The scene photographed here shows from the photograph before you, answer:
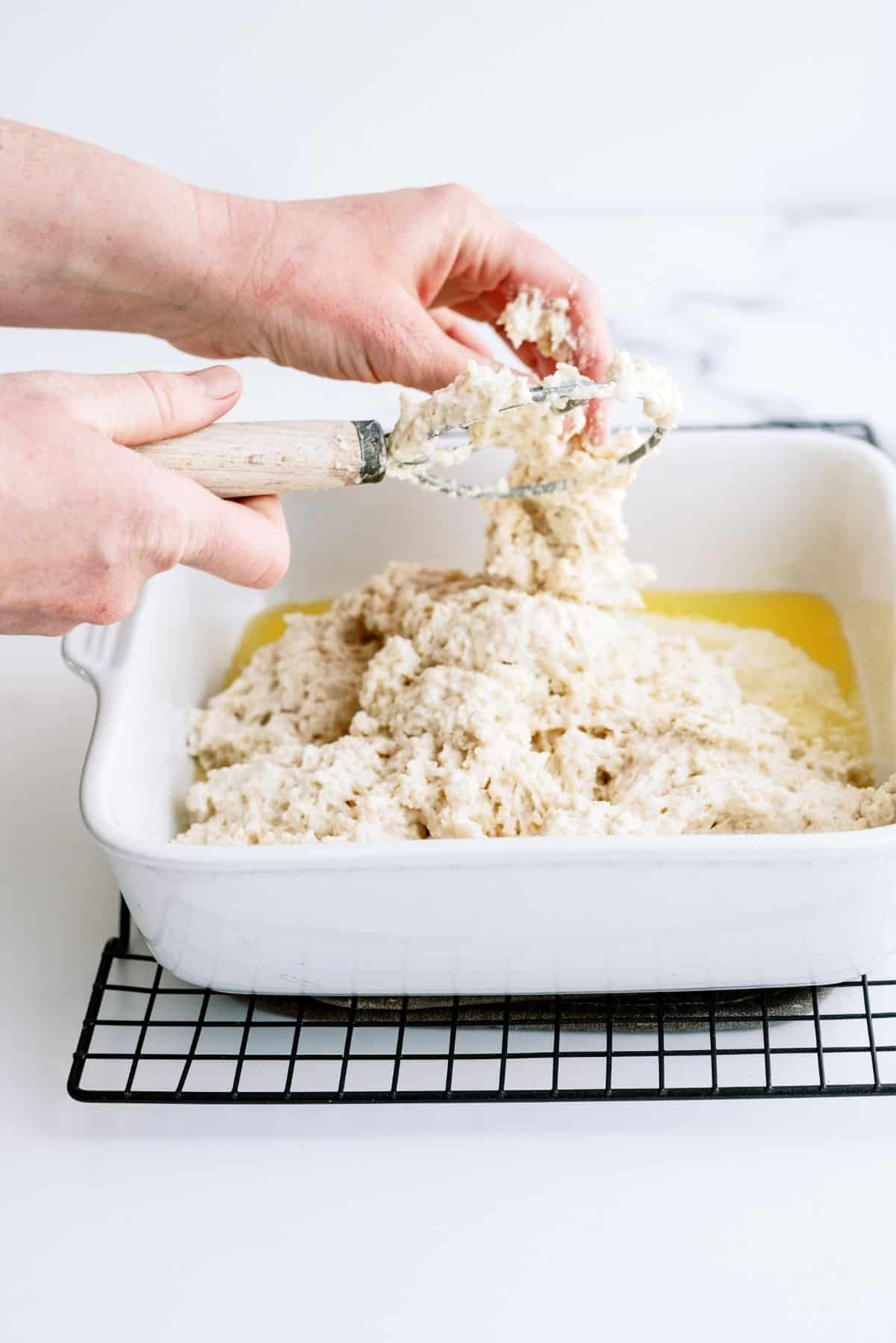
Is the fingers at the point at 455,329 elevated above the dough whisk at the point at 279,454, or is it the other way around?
the dough whisk at the point at 279,454

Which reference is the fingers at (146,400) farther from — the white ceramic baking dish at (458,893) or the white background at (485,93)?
the white background at (485,93)

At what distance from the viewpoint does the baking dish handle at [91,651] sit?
1094 millimetres

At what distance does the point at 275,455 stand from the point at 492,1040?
467 millimetres

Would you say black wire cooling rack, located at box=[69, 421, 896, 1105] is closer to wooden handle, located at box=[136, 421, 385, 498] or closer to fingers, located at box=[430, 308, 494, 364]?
wooden handle, located at box=[136, 421, 385, 498]

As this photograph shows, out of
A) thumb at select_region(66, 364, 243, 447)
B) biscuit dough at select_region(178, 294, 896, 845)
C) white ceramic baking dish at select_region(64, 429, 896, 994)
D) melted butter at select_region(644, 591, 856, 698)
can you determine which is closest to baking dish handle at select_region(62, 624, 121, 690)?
white ceramic baking dish at select_region(64, 429, 896, 994)

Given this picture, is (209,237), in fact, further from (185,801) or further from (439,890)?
(439,890)

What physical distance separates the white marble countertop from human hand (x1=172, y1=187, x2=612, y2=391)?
529 mm

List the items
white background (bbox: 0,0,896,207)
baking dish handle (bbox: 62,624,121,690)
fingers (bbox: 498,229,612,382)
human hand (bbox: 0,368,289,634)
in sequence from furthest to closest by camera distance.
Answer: white background (bbox: 0,0,896,207)
fingers (bbox: 498,229,612,382)
baking dish handle (bbox: 62,624,121,690)
human hand (bbox: 0,368,289,634)

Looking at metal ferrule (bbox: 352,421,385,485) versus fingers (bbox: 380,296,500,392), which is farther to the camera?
fingers (bbox: 380,296,500,392)

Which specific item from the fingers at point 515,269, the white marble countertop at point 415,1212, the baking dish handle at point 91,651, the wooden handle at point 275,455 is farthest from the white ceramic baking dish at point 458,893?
the fingers at point 515,269

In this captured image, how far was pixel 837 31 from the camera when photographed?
1937mm

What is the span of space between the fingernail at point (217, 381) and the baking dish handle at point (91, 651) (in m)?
0.24

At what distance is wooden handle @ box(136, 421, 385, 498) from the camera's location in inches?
37.7

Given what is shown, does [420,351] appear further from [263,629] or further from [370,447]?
[263,629]
